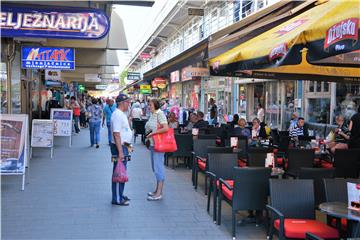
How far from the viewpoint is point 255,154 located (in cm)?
716

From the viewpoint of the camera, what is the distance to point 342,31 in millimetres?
3990

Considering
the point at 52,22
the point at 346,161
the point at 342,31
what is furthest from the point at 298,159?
the point at 52,22

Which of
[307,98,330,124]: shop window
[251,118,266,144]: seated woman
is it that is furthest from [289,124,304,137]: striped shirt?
[307,98,330,124]: shop window

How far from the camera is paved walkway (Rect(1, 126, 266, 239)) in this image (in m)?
5.67

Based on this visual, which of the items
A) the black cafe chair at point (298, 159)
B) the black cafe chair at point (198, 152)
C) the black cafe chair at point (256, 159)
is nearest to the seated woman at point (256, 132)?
the black cafe chair at point (198, 152)

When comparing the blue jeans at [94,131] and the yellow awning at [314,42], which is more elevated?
Answer: the yellow awning at [314,42]

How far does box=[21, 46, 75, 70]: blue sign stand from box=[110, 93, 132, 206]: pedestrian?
15.2ft

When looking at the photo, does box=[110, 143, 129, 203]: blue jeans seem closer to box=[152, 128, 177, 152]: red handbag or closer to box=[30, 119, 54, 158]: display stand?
box=[152, 128, 177, 152]: red handbag


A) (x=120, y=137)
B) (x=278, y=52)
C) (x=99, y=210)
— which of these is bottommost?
(x=99, y=210)

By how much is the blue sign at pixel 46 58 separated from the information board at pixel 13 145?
3.05 meters

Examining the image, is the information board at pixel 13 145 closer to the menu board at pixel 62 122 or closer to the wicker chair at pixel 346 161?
the wicker chair at pixel 346 161

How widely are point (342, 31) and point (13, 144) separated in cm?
634

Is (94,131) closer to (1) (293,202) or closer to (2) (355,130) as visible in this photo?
(2) (355,130)

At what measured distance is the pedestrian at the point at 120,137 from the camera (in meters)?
6.77
